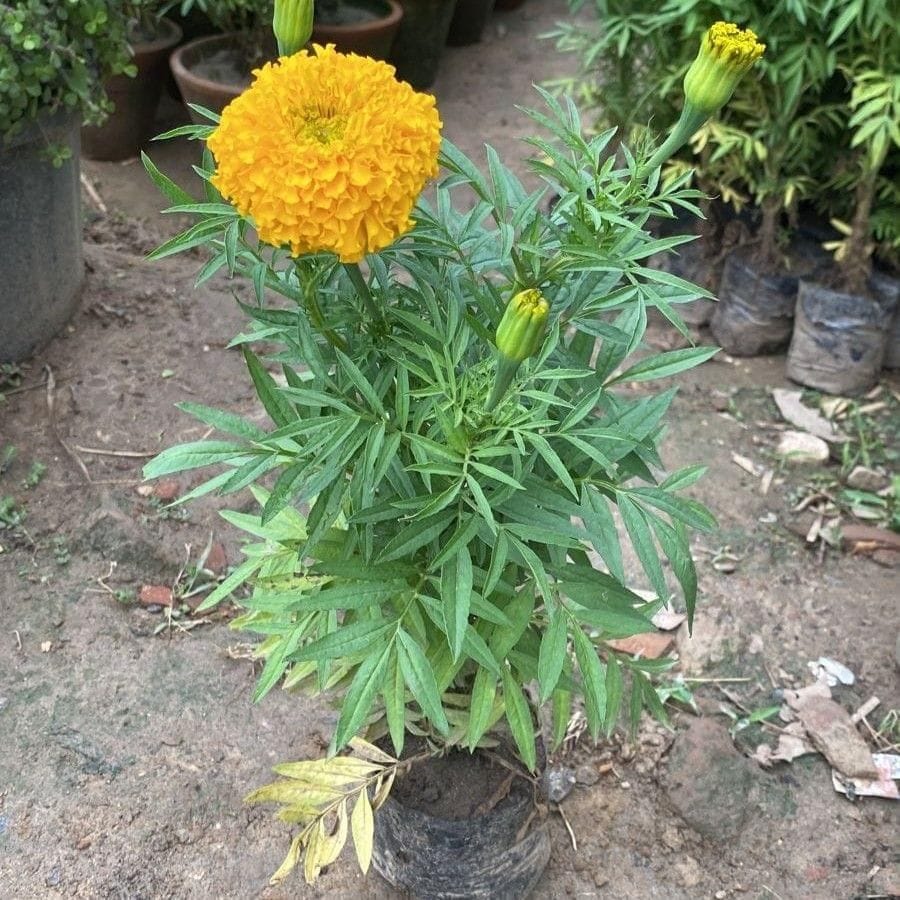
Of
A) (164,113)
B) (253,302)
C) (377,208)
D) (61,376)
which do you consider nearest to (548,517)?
(377,208)

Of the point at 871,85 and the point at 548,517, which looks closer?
the point at 548,517

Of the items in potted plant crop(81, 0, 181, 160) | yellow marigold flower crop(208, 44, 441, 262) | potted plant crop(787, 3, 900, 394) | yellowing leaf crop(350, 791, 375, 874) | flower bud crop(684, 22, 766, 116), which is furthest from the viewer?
potted plant crop(81, 0, 181, 160)

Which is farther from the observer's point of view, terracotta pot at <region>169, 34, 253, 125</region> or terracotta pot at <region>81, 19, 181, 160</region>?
terracotta pot at <region>81, 19, 181, 160</region>

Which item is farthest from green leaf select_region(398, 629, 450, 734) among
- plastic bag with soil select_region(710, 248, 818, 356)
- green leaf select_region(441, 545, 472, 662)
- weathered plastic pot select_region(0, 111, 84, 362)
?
plastic bag with soil select_region(710, 248, 818, 356)

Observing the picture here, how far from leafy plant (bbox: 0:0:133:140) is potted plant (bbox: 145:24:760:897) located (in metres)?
1.24

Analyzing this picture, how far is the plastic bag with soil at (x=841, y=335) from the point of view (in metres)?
3.16

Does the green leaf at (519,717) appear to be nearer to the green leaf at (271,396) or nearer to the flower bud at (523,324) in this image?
the green leaf at (271,396)

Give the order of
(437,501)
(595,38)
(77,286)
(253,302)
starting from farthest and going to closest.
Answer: (595,38) < (253,302) < (77,286) < (437,501)

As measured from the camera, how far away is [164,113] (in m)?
4.25

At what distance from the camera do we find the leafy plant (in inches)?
85.7

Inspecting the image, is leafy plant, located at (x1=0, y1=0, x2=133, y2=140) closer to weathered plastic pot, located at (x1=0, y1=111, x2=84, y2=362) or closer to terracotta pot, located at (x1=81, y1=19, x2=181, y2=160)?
weathered plastic pot, located at (x1=0, y1=111, x2=84, y2=362)

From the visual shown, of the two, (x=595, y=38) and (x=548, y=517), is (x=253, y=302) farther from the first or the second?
(x=548, y=517)

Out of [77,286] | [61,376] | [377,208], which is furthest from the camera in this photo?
[77,286]

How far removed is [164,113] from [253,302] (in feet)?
5.17
